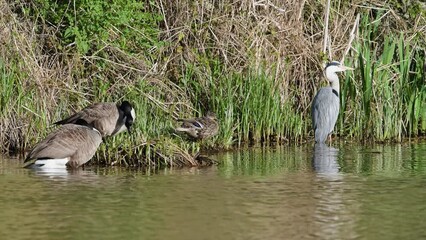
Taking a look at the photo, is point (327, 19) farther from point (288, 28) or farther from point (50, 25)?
point (50, 25)

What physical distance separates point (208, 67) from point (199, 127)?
178cm

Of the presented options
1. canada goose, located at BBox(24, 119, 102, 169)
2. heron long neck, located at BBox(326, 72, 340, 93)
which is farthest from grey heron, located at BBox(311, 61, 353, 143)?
canada goose, located at BBox(24, 119, 102, 169)

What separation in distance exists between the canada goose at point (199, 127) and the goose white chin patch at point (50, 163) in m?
1.87

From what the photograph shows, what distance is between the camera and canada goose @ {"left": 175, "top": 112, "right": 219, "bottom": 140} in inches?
516

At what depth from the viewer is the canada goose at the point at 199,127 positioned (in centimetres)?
1311

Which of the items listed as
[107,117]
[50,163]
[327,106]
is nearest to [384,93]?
[327,106]

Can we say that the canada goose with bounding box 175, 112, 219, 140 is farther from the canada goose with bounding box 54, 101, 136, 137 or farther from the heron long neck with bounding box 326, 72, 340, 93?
the heron long neck with bounding box 326, 72, 340, 93

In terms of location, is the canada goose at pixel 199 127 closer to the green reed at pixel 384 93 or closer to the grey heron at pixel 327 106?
the grey heron at pixel 327 106

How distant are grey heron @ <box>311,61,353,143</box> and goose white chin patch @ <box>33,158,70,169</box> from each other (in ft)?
12.6

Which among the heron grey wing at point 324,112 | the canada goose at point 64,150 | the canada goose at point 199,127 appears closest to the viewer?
the canada goose at point 64,150

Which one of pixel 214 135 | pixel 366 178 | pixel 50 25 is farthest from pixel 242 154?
pixel 50 25

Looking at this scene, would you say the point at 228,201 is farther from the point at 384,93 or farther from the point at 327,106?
the point at 384,93

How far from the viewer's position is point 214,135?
13570 mm

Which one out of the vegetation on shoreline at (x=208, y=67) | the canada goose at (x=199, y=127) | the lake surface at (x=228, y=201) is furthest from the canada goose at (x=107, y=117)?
the lake surface at (x=228, y=201)
